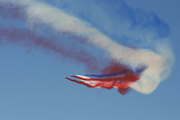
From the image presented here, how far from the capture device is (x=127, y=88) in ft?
199

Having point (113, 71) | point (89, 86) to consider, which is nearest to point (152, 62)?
point (113, 71)

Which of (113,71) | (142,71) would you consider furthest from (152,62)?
(113,71)

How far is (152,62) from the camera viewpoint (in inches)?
2431

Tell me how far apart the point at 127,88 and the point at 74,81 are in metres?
7.71

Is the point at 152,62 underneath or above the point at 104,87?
above

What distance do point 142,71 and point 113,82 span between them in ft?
15.6

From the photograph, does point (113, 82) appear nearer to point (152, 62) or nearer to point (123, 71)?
point (123, 71)

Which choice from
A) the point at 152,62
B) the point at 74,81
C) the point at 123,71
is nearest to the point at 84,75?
the point at 74,81

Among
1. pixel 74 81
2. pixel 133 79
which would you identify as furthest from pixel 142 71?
pixel 74 81

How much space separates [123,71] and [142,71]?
3221 millimetres

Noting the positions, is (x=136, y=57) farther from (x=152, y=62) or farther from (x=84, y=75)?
(x=84, y=75)

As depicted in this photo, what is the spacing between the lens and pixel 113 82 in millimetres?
60500

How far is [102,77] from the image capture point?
60156 mm

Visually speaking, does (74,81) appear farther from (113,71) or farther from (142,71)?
(142,71)
